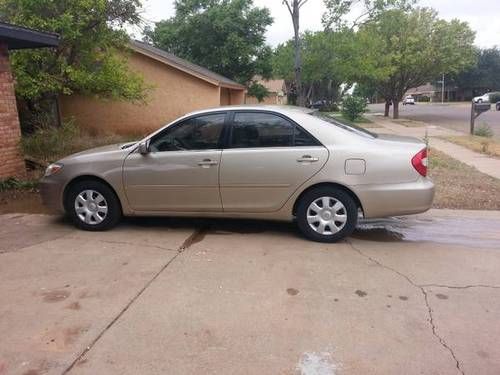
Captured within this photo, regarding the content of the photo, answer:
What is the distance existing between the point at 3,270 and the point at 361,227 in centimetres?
424

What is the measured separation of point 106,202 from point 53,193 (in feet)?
2.42

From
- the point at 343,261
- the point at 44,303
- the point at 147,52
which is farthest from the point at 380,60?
the point at 44,303

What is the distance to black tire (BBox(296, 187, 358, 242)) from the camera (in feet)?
17.1

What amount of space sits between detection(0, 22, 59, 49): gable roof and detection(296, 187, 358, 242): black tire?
5.33 metres

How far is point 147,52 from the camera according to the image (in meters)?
17.2

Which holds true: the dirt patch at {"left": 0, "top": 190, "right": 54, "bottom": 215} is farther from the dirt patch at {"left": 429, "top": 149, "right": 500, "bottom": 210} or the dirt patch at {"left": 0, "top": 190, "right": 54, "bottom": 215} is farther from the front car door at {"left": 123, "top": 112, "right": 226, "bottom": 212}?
the dirt patch at {"left": 429, "top": 149, "right": 500, "bottom": 210}

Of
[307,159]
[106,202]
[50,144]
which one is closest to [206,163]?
[307,159]

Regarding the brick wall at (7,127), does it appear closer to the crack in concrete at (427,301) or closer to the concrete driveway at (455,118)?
the crack in concrete at (427,301)

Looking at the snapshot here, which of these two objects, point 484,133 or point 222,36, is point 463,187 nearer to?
point 484,133

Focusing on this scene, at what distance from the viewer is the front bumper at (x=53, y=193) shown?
19.1 ft

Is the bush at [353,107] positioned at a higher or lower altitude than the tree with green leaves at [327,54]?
lower

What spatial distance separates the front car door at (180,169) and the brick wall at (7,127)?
3747mm

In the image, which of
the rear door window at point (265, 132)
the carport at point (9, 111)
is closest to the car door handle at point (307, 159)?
the rear door window at point (265, 132)

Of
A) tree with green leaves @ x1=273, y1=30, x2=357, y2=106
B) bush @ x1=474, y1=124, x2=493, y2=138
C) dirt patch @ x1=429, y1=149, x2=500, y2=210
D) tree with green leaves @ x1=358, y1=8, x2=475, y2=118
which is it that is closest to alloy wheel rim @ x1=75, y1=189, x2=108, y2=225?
dirt patch @ x1=429, y1=149, x2=500, y2=210
